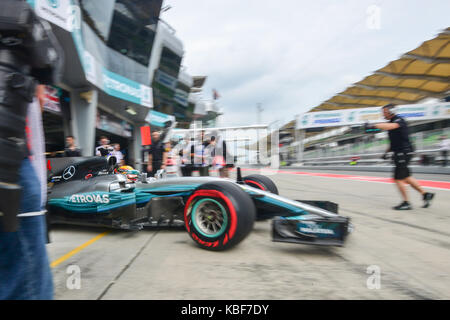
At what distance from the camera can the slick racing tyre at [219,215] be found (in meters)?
2.20

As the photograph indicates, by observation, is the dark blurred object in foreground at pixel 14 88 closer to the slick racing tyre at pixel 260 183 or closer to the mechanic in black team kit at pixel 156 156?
the slick racing tyre at pixel 260 183

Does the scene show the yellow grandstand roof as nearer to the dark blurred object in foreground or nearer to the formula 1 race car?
the formula 1 race car

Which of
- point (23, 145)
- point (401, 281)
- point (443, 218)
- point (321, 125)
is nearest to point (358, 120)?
point (321, 125)

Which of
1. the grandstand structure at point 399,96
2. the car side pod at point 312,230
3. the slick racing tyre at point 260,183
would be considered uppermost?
the grandstand structure at point 399,96

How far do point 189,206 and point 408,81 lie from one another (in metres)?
19.5

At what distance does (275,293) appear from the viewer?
1602mm

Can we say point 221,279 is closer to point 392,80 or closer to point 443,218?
point 443,218

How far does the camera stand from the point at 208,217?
2434 mm

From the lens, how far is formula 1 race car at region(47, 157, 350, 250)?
7.21 ft

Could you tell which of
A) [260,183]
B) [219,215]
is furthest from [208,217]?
[260,183]

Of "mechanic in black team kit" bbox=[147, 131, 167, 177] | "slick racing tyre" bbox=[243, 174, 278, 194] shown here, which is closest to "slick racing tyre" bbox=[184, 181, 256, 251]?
"slick racing tyre" bbox=[243, 174, 278, 194]

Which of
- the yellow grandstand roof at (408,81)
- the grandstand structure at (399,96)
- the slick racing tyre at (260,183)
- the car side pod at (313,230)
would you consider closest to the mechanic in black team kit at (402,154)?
the slick racing tyre at (260,183)

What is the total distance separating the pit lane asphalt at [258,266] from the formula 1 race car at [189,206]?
0.59 ft
